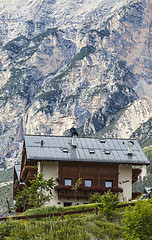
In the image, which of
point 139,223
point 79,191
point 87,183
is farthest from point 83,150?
point 139,223

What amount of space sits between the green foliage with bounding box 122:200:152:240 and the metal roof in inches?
883

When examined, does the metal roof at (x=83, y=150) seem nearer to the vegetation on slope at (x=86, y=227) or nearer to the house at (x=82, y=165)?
the house at (x=82, y=165)

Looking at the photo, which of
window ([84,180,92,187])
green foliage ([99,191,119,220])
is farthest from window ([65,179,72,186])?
green foliage ([99,191,119,220])

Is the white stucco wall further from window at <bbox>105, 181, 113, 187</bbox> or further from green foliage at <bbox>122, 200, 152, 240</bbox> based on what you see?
green foliage at <bbox>122, 200, 152, 240</bbox>

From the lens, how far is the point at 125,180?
6875cm

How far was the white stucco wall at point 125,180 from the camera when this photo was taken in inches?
2687

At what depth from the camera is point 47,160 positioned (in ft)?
217

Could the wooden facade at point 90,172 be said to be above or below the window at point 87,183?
above

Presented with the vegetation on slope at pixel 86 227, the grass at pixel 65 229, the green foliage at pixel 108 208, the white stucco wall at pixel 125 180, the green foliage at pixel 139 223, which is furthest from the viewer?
the white stucco wall at pixel 125 180

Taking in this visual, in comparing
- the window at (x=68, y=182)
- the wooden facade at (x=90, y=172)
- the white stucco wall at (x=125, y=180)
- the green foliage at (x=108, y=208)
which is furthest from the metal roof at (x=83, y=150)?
the green foliage at (x=108, y=208)

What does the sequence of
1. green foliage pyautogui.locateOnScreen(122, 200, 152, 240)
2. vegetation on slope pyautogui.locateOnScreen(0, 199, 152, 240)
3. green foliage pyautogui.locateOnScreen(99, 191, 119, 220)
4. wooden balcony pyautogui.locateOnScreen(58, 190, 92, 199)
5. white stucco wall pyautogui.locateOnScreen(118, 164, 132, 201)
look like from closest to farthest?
green foliage pyautogui.locateOnScreen(122, 200, 152, 240), vegetation on slope pyautogui.locateOnScreen(0, 199, 152, 240), green foliage pyautogui.locateOnScreen(99, 191, 119, 220), wooden balcony pyautogui.locateOnScreen(58, 190, 92, 199), white stucco wall pyautogui.locateOnScreen(118, 164, 132, 201)

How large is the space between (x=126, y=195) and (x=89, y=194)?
5487 mm

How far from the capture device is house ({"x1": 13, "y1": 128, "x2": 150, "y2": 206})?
66125 mm

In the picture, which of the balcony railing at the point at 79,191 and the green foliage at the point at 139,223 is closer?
the green foliage at the point at 139,223
